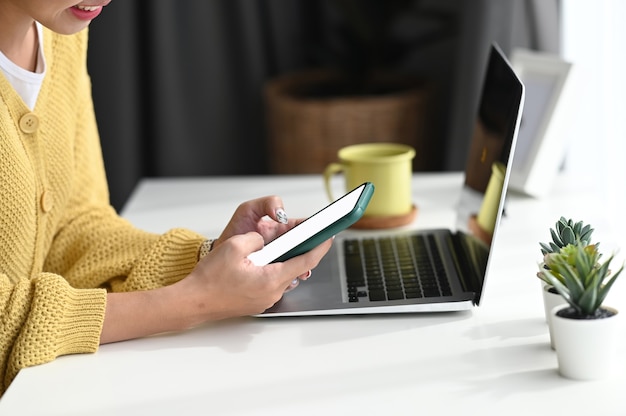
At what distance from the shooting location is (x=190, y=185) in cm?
172

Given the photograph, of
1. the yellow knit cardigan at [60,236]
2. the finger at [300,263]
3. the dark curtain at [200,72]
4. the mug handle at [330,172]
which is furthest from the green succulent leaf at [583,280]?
the dark curtain at [200,72]

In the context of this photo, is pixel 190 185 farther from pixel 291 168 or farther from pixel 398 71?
pixel 398 71

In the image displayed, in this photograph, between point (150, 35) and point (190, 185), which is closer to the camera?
point (190, 185)

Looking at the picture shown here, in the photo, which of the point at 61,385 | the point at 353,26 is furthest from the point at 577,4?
the point at 61,385

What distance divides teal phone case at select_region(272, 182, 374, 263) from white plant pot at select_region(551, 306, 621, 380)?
8.7 inches

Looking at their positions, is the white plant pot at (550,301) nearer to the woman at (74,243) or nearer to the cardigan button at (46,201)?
the woman at (74,243)

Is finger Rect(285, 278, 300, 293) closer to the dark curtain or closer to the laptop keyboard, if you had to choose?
the laptop keyboard

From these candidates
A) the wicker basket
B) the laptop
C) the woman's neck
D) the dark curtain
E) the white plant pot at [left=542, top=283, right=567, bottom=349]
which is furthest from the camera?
the dark curtain

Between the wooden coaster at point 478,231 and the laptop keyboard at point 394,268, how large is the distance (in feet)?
0.18

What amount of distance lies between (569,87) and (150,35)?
145 centimetres

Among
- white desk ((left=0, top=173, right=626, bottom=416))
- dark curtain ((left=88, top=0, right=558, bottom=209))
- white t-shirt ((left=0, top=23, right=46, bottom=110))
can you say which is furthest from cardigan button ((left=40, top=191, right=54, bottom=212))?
dark curtain ((left=88, top=0, right=558, bottom=209))

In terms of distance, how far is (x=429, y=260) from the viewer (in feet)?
3.95

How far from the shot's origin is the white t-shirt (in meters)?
1.14

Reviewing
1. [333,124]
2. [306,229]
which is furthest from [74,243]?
[333,124]
